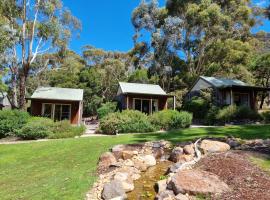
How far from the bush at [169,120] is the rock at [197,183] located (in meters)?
12.2

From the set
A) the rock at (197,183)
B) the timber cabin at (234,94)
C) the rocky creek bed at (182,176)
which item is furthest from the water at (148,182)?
the timber cabin at (234,94)

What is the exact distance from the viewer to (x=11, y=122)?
17.5 metres

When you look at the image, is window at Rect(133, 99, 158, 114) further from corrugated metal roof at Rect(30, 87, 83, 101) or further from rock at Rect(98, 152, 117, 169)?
rock at Rect(98, 152, 117, 169)

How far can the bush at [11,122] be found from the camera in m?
17.4

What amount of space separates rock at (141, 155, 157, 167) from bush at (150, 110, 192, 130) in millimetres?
8892

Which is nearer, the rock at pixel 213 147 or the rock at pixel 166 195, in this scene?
the rock at pixel 166 195

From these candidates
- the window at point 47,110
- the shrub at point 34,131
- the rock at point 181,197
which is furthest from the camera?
the window at point 47,110

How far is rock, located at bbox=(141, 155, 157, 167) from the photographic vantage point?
9594 millimetres

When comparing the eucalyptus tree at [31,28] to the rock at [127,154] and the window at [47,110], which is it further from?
the rock at [127,154]

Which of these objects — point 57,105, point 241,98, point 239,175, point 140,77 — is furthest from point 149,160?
point 140,77

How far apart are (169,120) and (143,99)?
7.15 metres

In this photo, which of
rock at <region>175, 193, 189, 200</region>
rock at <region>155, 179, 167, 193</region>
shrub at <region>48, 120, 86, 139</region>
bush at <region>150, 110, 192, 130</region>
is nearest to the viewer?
rock at <region>175, 193, 189, 200</region>

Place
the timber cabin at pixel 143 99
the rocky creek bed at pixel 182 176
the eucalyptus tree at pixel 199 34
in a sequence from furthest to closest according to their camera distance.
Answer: the eucalyptus tree at pixel 199 34 → the timber cabin at pixel 143 99 → the rocky creek bed at pixel 182 176

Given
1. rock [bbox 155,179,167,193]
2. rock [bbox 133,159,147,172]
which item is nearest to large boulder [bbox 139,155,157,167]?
rock [bbox 133,159,147,172]
